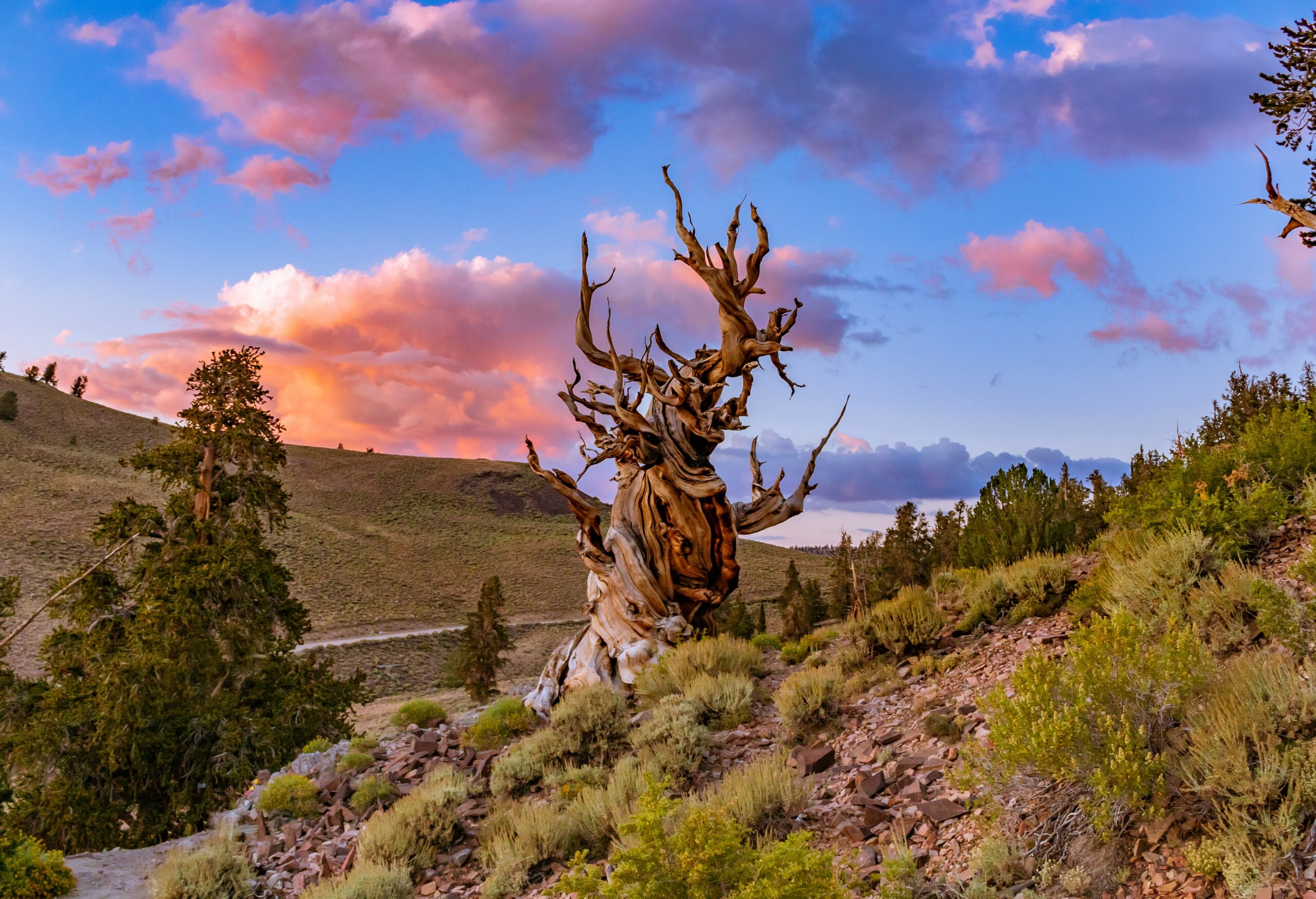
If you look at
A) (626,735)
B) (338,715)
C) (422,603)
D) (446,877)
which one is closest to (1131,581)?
(626,735)

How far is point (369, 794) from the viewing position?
916 centimetres

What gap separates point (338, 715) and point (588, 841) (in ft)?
36.9

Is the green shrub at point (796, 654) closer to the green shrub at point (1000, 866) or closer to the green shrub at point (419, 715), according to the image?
the green shrub at point (419, 715)

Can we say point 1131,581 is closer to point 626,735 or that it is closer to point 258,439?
point 626,735

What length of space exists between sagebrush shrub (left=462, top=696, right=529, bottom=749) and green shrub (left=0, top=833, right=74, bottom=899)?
4.38 m

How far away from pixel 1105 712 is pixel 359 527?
264ft

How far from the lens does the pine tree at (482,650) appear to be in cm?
3284

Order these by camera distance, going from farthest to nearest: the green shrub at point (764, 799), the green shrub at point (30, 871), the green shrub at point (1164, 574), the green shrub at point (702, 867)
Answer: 1. the green shrub at point (30, 871)
2. the green shrub at point (1164, 574)
3. the green shrub at point (764, 799)
4. the green shrub at point (702, 867)

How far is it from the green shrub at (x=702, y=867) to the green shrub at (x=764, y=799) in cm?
141

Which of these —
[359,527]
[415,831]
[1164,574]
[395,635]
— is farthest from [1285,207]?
[359,527]

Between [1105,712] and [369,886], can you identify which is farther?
[369,886]

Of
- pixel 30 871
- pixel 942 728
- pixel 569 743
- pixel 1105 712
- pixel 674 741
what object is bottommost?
pixel 30 871

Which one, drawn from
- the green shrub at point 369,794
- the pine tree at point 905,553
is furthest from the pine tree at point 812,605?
the green shrub at point 369,794

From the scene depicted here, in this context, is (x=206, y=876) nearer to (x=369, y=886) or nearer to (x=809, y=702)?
(x=369, y=886)
